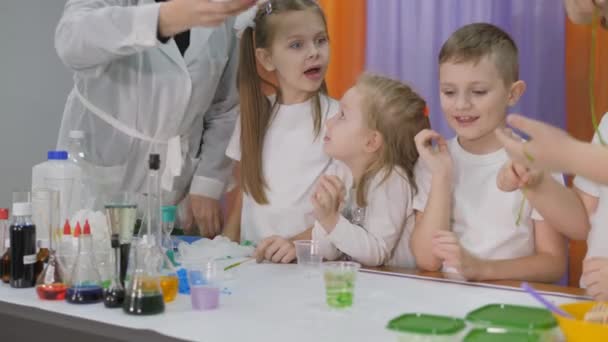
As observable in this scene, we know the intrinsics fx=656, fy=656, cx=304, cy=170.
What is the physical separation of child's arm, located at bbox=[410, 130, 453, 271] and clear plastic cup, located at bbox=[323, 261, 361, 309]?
45 centimetres

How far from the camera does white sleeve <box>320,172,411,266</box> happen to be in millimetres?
1605

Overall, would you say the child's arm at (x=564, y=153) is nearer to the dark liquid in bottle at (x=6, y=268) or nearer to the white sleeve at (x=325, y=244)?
the white sleeve at (x=325, y=244)

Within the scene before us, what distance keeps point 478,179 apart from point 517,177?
0.95 ft

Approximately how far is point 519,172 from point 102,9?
1095 millimetres

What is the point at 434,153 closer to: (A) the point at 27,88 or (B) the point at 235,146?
(B) the point at 235,146

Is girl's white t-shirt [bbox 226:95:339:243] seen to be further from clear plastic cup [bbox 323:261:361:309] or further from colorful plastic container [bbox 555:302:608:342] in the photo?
colorful plastic container [bbox 555:302:608:342]

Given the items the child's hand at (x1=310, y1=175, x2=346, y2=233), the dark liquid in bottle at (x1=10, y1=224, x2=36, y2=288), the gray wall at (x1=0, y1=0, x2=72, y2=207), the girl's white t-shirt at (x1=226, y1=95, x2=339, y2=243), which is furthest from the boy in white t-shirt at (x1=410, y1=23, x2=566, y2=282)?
the gray wall at (x1=0, y1=0, x2=72, y2=207)

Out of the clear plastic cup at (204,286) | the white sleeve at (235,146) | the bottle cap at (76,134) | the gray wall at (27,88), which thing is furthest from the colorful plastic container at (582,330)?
the gray wall at (27,88)

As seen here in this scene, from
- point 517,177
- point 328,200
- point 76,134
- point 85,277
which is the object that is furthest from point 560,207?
point 76,134

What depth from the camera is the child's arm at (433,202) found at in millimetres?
1577

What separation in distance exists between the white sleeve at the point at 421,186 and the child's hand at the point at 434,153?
3.8 inches

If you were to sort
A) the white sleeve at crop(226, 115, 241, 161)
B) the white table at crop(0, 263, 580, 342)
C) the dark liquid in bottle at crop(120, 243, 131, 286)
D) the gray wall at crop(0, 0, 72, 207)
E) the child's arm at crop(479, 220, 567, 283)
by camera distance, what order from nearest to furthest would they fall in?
the white table at crop(0, 263, 580, 342) → the dark liquid in bottle at crop(120, 243, 131, 286) → the child's arm at crop(479, 220, 567, 283) → the white sleeve at crop(226, 115, 241, 161) → the gray wall at crop(0, 0, 72, 207)

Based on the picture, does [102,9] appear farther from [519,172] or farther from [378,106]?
[519,172]

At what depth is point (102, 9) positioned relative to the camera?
5.50 feet
